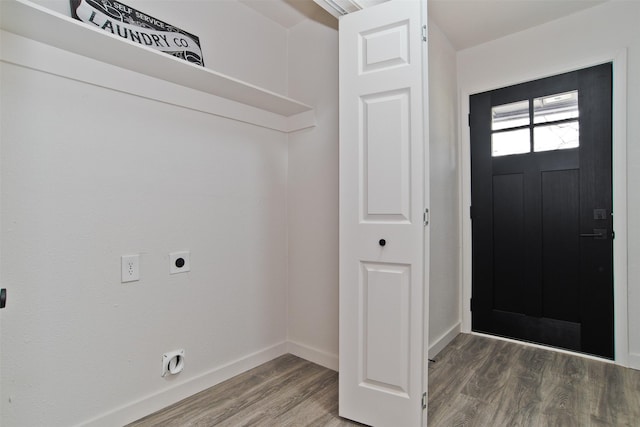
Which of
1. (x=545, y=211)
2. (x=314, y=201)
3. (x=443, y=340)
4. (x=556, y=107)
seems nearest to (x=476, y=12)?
(x=556, y=107)

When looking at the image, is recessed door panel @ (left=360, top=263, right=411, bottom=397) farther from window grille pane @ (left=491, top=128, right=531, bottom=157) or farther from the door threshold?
window grille pane @ (left=491, top=128, right=531, bottom=157)

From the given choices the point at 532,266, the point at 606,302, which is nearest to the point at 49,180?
the point at 532,266

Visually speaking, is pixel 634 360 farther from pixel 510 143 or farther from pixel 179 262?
pixel 179 262

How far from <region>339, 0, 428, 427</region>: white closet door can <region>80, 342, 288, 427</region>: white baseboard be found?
2.81 feet

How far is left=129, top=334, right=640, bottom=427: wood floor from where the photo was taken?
175 centimetres

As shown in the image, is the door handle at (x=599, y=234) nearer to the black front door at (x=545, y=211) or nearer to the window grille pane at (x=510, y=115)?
the black front door at (x=545, y=211)

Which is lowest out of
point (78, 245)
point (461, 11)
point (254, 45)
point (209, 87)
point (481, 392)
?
point (481, 392)

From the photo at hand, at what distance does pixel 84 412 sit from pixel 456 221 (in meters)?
3.09

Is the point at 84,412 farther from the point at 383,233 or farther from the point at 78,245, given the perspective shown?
the point at 383,233

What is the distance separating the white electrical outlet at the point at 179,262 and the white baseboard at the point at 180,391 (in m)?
0.70

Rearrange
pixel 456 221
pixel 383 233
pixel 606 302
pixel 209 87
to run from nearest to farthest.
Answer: pixel 383 233 < pixel 209 87 < pixel 606 302 < pixel 456 221

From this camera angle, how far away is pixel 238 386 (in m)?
2.10

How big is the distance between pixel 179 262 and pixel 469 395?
A: 2016 mm

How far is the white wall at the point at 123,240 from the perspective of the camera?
55.9 inches
